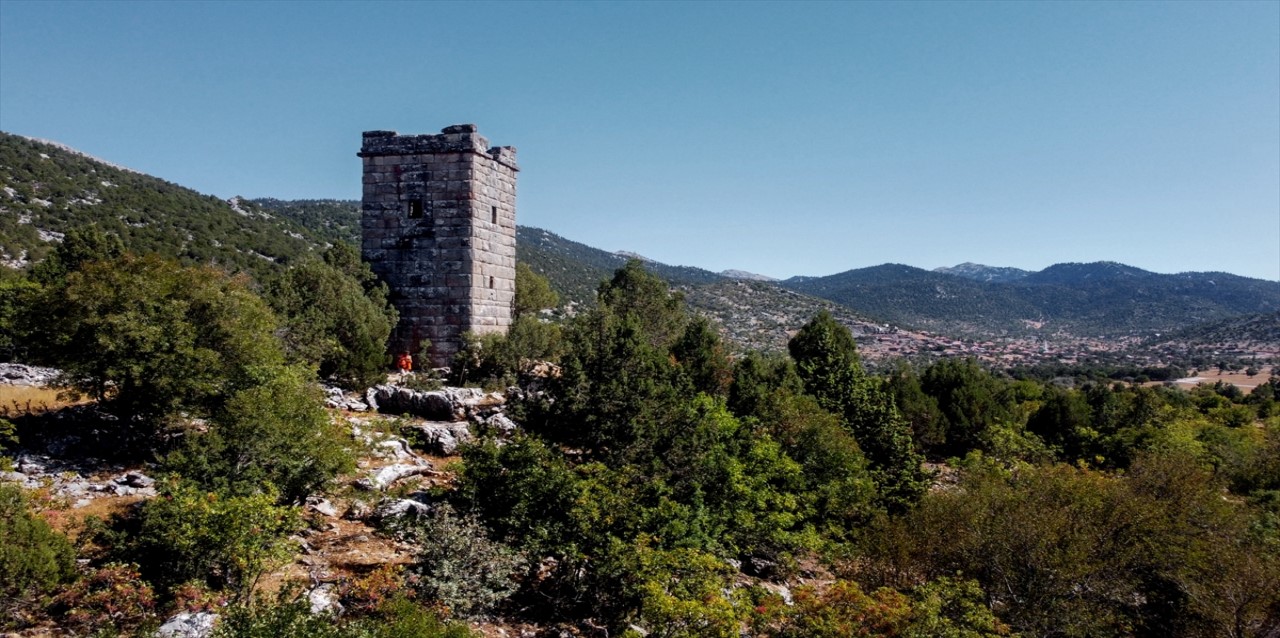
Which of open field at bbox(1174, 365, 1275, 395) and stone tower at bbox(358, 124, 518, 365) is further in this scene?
open field at bbox(1174, 365, 1275, 395)

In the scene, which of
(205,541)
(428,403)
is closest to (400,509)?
(205,541)

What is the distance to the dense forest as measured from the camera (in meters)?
7.77

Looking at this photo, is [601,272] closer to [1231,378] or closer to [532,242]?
[532,242]

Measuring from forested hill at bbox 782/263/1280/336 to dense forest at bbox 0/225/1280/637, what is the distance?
9052 cm

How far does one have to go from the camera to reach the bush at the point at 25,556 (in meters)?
6.59

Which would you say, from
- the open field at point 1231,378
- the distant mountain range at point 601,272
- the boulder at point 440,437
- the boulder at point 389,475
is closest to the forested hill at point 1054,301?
the distant mountain range at point 601,272

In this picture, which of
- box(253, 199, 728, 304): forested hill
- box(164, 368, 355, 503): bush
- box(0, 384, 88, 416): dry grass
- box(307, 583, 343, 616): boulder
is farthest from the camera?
box(253, 199, 728, 304): forested hill

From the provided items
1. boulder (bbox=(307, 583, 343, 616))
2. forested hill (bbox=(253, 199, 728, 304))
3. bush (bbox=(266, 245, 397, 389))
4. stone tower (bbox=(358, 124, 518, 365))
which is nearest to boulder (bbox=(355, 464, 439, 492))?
boulder (bbox=(307, 583, 343, 616))

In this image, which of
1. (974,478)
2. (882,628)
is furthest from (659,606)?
(974,478)

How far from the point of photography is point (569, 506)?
10.1m

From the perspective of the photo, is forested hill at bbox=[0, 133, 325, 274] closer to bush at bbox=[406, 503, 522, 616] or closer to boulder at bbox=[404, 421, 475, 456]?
boulder at bbox=[404, 421, 475, 456]

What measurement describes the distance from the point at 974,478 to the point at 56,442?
1957cm

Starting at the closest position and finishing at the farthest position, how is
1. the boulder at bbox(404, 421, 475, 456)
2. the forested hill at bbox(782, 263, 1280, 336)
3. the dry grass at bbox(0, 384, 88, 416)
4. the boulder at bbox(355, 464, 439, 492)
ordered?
the boulder at bbox(355, 464, 439, 492), the dry grass at bbox(0, 384, 88, 416), the boulder at bbox(404, 421, 475, 456), the forested hill at bbox(782, 263, 1280, 336)

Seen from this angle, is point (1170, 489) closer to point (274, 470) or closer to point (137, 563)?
point (274, 470)
